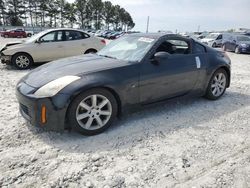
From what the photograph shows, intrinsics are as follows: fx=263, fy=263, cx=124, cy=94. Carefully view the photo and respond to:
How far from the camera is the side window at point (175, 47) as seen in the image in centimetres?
458

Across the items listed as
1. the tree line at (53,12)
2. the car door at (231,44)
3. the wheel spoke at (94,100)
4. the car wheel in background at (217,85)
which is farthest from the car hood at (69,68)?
the tree line at (53,12)

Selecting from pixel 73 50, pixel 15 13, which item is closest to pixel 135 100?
pixel 73 50

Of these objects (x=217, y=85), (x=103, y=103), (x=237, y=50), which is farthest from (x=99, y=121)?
(x=237, y=50)

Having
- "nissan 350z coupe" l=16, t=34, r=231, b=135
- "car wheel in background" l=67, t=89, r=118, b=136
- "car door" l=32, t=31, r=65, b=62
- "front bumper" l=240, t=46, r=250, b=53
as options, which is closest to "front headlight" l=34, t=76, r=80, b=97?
"nissan 350z coupe" l=16, t=34, r=231, b=135

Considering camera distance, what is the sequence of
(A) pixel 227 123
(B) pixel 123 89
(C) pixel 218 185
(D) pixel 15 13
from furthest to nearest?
(D) pixel 15 13 < (A) pixel 227 123 < (B) pixel 123 89 < (C) pixel 218 185

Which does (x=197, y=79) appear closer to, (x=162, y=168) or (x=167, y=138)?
(x=167, y=138)

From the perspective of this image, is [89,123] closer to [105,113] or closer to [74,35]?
Result: [105,113]

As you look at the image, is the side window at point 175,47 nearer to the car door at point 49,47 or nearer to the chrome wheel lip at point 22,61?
the car door at point 49,47

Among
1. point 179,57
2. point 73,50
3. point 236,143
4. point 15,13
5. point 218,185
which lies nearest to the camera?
point 218,185

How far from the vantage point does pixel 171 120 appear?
426cm

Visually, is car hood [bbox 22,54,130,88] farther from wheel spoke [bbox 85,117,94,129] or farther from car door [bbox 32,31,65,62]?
car door [bbox 32,31,65,62]

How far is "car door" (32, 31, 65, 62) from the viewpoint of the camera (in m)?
8.71

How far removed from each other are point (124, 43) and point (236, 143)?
8.17 ft

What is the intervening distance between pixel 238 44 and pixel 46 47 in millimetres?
13260
